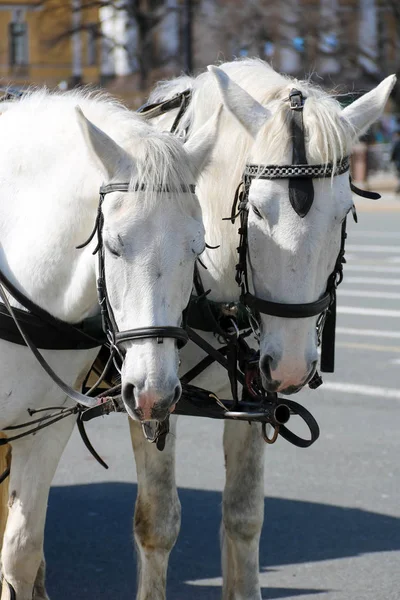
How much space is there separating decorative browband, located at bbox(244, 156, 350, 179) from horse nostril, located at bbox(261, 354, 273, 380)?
646 millimetres

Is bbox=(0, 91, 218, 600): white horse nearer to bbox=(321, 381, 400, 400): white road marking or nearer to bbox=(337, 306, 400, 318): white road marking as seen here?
bbox=(321, 381, 400, 400): white road marking

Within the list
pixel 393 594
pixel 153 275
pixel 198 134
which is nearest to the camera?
pixel 153 275

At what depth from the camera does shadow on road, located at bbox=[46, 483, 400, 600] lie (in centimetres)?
526

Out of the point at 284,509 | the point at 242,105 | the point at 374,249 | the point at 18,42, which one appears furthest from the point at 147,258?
the point at 18,42

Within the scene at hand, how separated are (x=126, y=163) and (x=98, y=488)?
3.49 m

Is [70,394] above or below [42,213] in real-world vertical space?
below

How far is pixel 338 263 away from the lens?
4039 mm

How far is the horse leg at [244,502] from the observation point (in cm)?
475

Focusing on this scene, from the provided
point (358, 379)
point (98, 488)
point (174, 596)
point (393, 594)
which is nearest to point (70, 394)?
point (174, 596)

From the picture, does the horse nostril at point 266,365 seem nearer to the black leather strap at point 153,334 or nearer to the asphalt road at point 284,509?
the black leather strap at point 153,334

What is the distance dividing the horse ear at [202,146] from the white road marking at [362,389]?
504 centimetres

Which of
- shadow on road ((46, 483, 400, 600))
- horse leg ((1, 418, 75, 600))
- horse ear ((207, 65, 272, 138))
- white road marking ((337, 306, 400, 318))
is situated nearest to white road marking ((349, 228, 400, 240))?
white road marking ((337, 306, 400, 318))

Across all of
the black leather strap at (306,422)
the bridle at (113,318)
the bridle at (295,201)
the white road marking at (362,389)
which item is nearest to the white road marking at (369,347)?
the white road marking at (362,389)

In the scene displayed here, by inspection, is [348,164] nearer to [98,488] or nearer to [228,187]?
[228,187]
